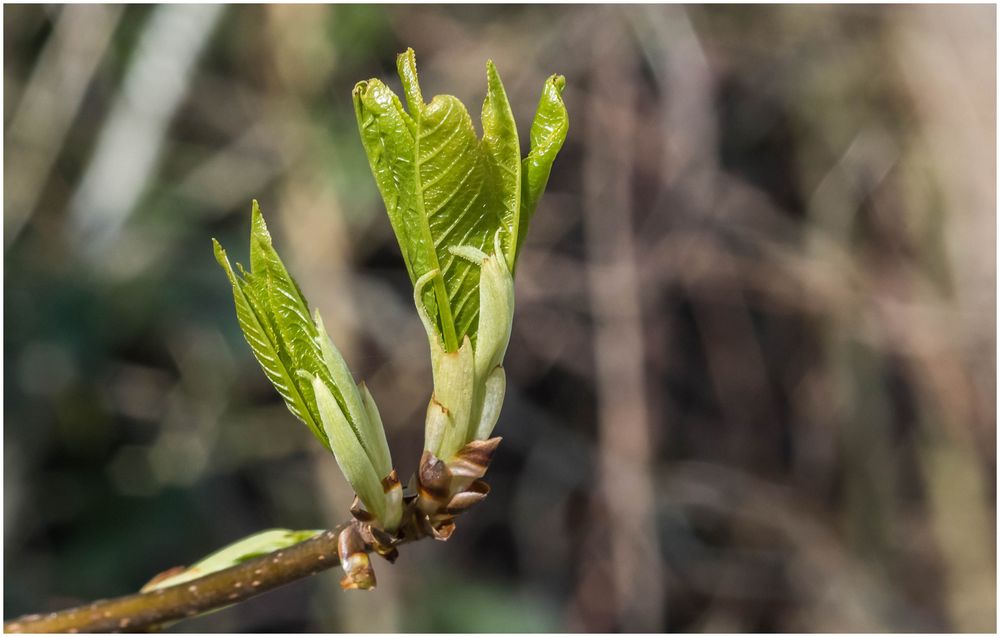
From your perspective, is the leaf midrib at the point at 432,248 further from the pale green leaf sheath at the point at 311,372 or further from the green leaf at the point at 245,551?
the green leaf at the point at 245,551

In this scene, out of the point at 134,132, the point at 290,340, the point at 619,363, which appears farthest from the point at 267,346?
the point at 619,363

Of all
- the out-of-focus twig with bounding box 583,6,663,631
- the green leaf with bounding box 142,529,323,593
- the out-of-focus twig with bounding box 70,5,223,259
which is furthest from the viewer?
the out-of-focus twig with bounding box 583,6,663,631

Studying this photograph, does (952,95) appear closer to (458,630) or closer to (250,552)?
(458,630)

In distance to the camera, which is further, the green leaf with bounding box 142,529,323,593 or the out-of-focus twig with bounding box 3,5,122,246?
the out-of-focus twig with bounding box 3,5,122,246

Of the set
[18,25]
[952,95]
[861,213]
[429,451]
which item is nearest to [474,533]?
[861,213]

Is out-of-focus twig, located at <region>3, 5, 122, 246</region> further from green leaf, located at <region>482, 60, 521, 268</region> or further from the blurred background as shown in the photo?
green leaf, located at <region>482, 60, 521, 268</region>

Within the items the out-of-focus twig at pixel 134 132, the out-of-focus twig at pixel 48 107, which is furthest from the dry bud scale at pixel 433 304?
the out-of-focus twig at pixel 48 107

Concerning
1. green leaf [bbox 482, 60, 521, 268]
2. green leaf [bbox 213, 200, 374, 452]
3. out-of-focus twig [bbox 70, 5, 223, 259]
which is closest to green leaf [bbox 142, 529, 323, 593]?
green leaf [bbox 213, 200, 374, 452]
